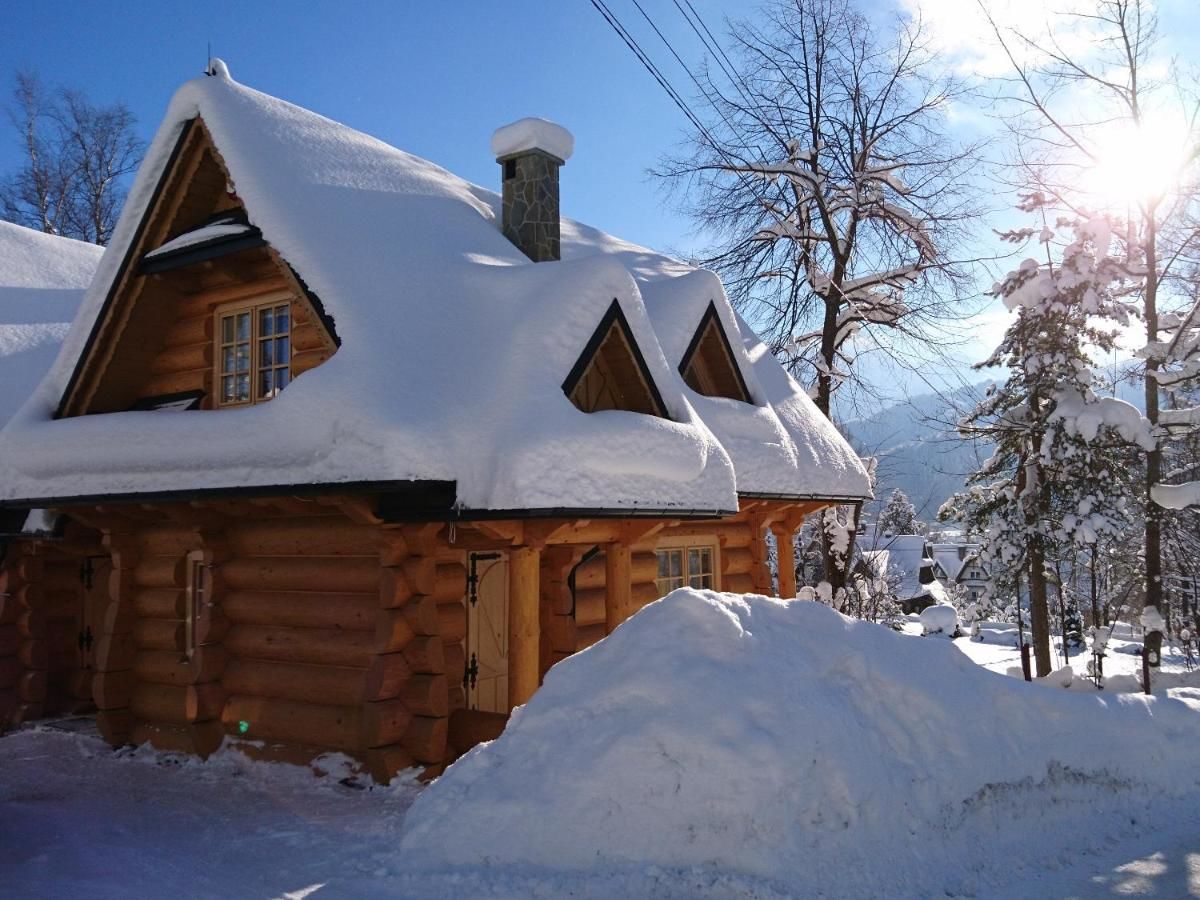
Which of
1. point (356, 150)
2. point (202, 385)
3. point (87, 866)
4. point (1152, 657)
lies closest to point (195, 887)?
point (87, 866)

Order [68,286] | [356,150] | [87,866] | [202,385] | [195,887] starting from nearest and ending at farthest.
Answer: [195,887] < [87,866] < [202,385] < [356,150] < [68,286]

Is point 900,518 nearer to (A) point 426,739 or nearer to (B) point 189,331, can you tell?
(B) point 189,331

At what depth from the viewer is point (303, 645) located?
28.4 feet

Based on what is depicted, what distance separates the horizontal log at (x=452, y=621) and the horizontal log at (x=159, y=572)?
11.8 ft

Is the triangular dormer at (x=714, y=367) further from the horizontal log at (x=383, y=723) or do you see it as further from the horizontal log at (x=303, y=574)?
the horizontal log at (x=383, y=723)

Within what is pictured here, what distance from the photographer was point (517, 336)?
322 inches

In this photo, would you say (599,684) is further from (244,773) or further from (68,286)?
(68,286)

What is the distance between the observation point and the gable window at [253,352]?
9.14 metres

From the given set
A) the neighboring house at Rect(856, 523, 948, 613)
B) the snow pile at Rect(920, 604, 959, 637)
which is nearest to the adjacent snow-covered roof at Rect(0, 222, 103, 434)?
the snow pile at Rect(920, 604, 959, 637)

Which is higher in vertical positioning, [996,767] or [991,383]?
[991,383]

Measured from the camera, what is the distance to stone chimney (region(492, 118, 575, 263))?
35.1 ft

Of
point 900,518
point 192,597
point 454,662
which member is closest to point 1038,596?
point 454,662

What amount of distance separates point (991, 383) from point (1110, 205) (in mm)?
3981

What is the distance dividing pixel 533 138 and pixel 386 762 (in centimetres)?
720
